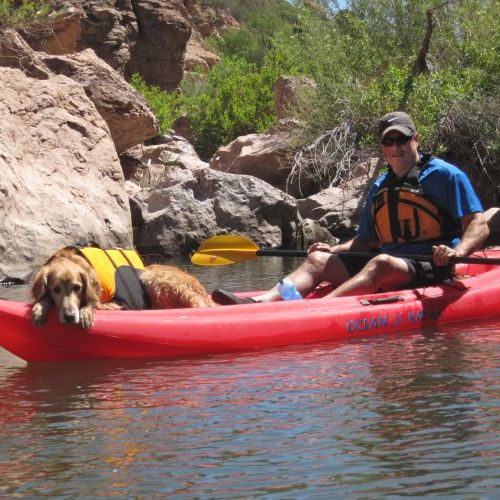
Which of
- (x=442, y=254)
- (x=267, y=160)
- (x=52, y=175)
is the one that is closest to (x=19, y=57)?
(x=52, y=175)

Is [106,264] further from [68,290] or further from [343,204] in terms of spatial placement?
[343,204]

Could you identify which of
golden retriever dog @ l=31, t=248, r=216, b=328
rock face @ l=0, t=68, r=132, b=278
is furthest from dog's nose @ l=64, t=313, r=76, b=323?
rock face @ l=0, t=68, r=132, b=278

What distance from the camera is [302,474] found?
11.0ft

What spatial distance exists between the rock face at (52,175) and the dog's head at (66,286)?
4.97 metres

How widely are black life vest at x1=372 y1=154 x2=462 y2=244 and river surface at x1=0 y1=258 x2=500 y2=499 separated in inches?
29.3

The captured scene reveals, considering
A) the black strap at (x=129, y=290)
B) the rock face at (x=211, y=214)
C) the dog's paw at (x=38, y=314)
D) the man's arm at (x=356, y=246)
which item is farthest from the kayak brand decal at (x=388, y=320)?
the rock face at (x=211, y=214)

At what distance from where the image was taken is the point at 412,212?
641 centimetres

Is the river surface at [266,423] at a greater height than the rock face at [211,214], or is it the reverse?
the rock face at [211,214]

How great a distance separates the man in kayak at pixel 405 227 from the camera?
246 inches

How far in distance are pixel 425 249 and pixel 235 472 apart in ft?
10.9

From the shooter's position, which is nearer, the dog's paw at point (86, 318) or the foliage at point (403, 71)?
the dog's paw at point (86, 318)

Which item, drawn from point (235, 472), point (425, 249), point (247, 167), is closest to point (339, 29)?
point (247, 167)

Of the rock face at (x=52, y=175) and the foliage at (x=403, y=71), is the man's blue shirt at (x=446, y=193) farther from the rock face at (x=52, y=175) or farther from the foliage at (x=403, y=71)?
the foliage at (x=403, y=71)

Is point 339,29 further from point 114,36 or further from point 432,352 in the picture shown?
point 432,352
